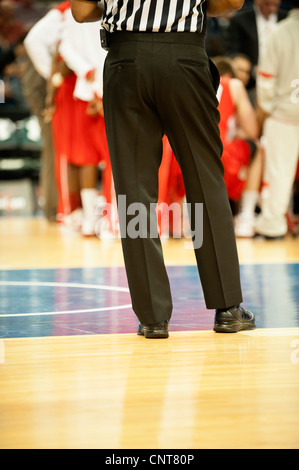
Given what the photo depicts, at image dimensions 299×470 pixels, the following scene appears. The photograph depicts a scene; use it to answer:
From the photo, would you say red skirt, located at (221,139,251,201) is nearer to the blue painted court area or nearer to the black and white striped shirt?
the blue painted court area

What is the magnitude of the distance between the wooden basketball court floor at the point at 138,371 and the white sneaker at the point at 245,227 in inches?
103

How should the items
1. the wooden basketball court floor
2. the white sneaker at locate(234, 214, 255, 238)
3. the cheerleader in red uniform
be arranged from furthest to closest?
the white sneaker at locate(234, 214, 255, 238), the cheerleader in red uniform, the wooden basketball court floor

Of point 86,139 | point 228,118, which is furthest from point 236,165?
point 86,139

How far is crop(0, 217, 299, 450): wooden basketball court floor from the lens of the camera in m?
1.88

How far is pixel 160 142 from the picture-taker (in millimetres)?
3053

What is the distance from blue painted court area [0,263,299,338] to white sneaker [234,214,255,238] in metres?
2.07

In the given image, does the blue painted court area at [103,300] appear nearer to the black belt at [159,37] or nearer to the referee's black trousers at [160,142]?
the referee's black trousers at [160,142]

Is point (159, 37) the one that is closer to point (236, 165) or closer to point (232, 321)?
point (232, 321)

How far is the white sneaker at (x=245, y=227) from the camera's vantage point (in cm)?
722

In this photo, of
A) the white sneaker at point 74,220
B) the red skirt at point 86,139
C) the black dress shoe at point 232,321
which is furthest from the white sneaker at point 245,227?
the black dress shoe at point 232,321

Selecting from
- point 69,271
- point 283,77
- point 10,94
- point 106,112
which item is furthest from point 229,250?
point 10,94

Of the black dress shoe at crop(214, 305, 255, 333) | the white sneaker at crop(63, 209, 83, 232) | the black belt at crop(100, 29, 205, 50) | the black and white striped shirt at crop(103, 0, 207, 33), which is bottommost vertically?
the white sneaker at crop(63, 209, 83, 232)

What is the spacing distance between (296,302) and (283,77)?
336cm

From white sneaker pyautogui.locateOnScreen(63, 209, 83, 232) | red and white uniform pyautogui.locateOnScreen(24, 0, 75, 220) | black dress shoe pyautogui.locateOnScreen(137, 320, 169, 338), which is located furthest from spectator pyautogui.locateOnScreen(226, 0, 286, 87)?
black dress shoe pyautogui.locateOnScreen(137, 320, 169, 338)
